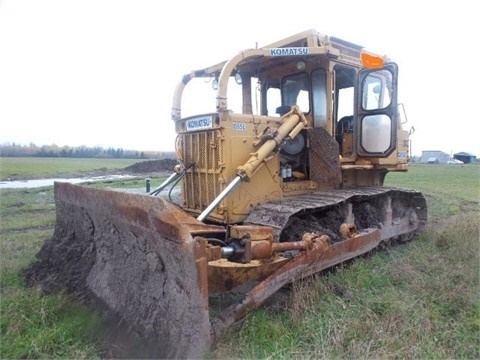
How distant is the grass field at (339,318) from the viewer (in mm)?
3369

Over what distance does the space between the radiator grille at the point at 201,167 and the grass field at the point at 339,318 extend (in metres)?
1.70

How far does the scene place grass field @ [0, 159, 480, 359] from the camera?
11.1 feet

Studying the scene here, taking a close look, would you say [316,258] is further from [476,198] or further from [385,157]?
[476,198]

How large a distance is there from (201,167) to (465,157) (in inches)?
2839

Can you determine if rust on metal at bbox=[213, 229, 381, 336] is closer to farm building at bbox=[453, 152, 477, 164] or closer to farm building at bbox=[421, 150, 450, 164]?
farm building at bbox=[453, 152, 477, 164]

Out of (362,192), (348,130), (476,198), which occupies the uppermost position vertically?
(348,130)

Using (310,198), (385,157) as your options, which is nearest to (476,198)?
(385,157)

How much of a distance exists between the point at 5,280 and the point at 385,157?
560cm

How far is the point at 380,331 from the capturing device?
353 cm

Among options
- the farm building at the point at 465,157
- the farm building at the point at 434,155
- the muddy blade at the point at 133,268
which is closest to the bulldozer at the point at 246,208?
the muddy blade at the point at 133,268

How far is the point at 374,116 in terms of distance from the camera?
629 cm

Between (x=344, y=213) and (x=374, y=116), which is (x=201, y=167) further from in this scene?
(x=374, y=116)

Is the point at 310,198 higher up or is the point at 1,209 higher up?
the point at 310,198

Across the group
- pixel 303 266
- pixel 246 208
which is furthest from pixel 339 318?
pixel 246 208
